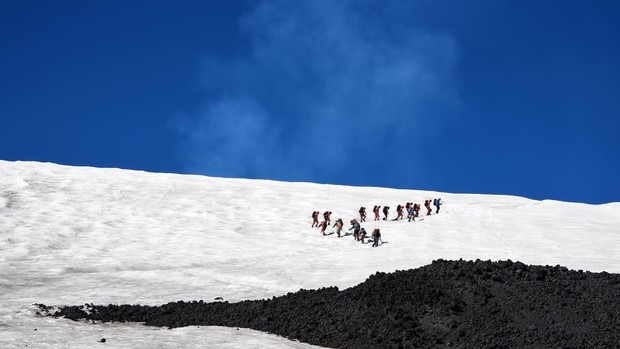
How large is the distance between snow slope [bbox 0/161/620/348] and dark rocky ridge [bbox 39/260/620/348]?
4.18 feet

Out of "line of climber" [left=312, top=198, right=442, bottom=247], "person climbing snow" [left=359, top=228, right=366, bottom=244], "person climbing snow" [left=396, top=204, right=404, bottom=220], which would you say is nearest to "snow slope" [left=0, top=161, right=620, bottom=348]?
"person climbing snow" [left=359, top=228, right=366, bottom=244]

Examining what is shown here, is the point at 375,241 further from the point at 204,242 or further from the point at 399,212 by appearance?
the point at 204,242

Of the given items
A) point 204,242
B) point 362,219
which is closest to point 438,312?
point 204,242

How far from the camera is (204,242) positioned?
109 feet

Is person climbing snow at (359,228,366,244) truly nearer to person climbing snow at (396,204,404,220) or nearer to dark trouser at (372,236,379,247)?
dark trouser at (372,236,379,247)

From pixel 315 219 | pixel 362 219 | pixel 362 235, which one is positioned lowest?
pixel 362 235

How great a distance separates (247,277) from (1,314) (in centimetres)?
987

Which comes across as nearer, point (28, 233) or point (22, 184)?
point (28, 233)

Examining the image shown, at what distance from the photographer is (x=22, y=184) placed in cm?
4297

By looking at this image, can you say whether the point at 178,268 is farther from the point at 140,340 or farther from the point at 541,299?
the point at 541,299

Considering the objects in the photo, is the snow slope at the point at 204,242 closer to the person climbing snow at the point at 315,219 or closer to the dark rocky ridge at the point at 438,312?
the person climbing snow at the point at 315,219

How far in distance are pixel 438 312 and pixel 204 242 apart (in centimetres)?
1984

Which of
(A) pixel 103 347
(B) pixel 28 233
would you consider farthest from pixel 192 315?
(B) pixel 28 233

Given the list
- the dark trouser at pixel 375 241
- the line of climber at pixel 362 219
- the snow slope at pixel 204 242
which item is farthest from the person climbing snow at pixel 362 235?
the dark trouser at pixel 375 241
